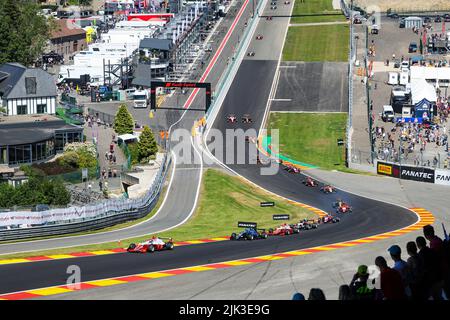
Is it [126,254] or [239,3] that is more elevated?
[239,3]

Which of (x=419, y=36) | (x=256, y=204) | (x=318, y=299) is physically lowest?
(x=256, y=204)

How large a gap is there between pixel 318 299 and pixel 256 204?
161 feet

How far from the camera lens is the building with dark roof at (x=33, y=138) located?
247 feet

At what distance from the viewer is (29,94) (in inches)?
3745

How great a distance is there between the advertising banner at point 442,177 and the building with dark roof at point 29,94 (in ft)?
134

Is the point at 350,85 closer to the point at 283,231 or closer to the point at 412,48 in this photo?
the point at 412,48

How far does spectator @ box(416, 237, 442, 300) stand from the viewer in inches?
783

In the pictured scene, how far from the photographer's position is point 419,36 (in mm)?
130500

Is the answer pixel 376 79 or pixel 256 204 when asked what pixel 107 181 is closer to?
pixel 256 204

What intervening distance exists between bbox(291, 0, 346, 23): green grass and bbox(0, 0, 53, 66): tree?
40.2 meters

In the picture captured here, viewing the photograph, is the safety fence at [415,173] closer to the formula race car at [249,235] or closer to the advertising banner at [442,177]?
the advertising banner at [442,177]

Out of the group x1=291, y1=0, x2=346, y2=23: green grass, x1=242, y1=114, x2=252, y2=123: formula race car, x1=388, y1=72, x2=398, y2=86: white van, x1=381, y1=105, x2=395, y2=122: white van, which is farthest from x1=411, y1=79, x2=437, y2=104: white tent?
x1=291, y1=0, x2=346, y2=23: green grass

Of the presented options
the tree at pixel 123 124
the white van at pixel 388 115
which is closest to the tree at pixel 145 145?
the tree at pixel 123 124

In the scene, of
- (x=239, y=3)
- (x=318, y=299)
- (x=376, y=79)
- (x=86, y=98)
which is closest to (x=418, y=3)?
(x=239, y=3)
